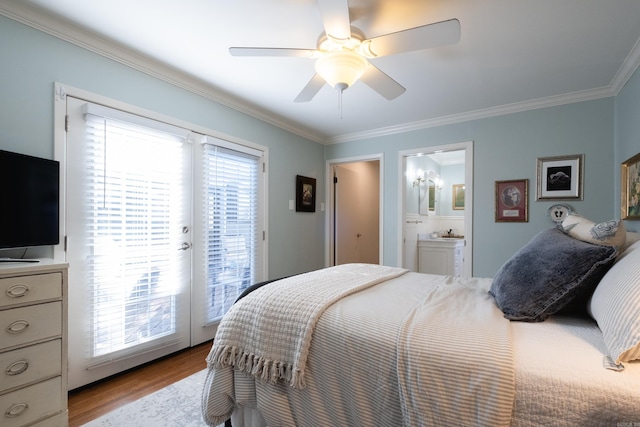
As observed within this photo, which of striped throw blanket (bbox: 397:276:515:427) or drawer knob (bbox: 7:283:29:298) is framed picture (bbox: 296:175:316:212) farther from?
striped throw blanket (bbox: 397:276:515:427)

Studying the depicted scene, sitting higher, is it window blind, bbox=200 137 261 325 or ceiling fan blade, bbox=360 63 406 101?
ceiling fan blade, bbox=360 63 406 101

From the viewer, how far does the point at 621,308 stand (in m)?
0.89

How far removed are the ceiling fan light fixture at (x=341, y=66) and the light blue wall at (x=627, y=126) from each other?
85.6 inches

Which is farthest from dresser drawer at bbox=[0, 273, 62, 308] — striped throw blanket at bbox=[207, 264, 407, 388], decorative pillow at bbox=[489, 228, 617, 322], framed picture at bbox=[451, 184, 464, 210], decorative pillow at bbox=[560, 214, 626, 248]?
framed picture at bbox=[451, 184, 464, 210]

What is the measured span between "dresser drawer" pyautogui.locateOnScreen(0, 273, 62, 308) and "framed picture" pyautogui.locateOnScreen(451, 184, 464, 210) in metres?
5.77

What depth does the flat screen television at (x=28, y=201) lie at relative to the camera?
153 centimetres

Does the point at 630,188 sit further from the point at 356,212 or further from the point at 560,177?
the point at 356,212

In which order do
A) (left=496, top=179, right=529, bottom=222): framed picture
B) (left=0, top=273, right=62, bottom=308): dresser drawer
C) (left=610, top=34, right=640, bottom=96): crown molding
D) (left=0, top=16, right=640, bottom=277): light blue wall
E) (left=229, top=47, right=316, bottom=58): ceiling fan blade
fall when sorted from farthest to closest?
(left=496, top=179, right=529, bottom=222): framed picture
(left=610, top=34, right=640, bottom=96): crown molding
(left=0, top=16, right=640, bottom=277): light blue wall
(left=229, top=47, right=316, bottom=58): ceiling fan blade
(left=0, top=273, right=62, bottom=308): dresser drawer

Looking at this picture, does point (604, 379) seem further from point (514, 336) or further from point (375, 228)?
point (375, 228)

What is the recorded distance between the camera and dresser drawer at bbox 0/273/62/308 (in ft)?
4.53

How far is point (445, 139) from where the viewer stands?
3.52 meters

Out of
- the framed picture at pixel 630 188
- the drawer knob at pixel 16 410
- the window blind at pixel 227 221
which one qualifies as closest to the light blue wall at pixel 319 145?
the framed picture at pixel 630 188

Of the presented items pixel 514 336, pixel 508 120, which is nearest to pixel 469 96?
pixel 508 120

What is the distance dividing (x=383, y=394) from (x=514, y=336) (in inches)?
20.1
